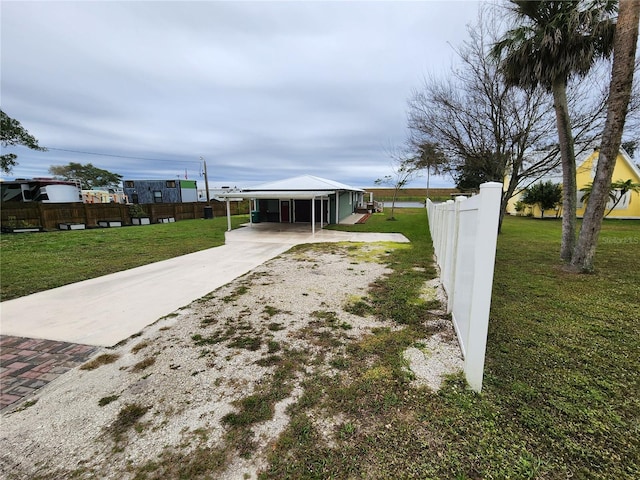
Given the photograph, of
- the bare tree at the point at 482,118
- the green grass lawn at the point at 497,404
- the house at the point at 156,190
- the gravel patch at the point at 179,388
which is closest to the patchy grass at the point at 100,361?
the gravel patch at the point at 179,388

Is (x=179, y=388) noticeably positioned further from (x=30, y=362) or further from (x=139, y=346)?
(x=30, y=362)

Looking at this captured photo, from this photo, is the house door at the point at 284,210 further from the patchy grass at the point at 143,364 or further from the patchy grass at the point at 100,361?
the patchy grass at the point at 143,364

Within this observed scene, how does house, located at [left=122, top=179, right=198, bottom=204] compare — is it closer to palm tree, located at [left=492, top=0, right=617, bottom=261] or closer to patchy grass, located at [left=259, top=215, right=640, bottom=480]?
palm tree, located at [left=492, top=0, right=617, bottom=261]

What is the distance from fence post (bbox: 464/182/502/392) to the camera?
212 cm

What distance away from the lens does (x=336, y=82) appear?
13.9 metres

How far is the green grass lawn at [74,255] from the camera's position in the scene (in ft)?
19.8

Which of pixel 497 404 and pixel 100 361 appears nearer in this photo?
pixel 497 404

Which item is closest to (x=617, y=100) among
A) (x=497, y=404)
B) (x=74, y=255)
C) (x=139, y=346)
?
(x=497, y=404)

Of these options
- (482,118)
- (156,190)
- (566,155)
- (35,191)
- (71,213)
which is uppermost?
(482,118)

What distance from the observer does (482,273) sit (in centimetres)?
220

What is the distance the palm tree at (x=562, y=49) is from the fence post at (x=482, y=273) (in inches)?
247

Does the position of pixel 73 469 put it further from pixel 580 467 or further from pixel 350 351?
pixel 580 467

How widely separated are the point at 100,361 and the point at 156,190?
3249 centimetres

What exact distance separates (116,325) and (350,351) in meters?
3.33
